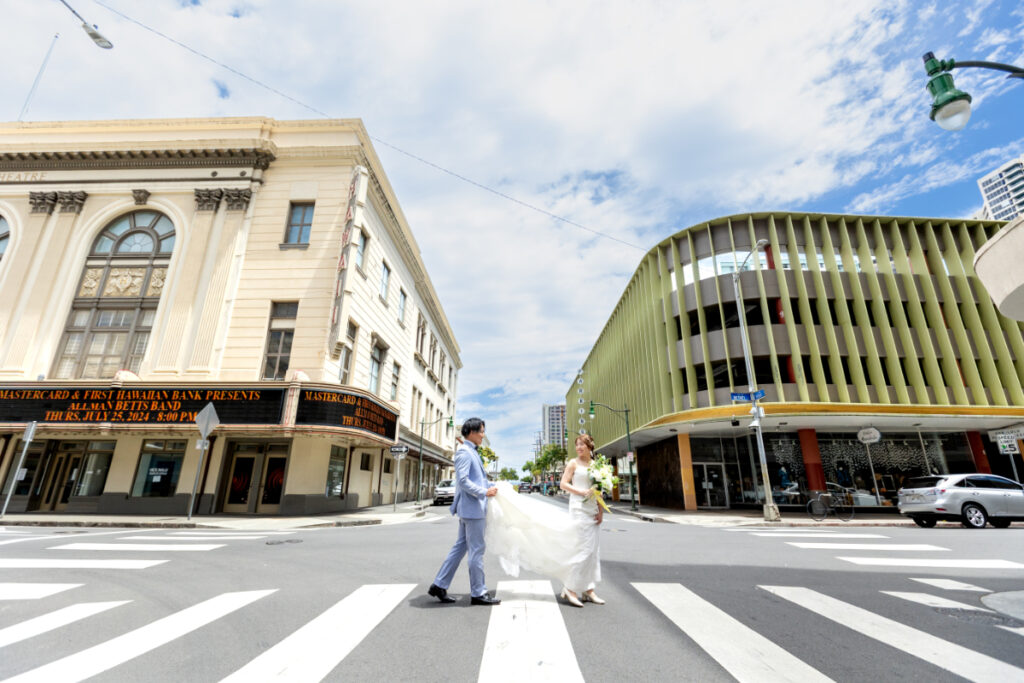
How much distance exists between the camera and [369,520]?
15.4m

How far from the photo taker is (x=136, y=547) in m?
8.05

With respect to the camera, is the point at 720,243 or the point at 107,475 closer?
the point at 107,475

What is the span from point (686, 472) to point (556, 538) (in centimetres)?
2131

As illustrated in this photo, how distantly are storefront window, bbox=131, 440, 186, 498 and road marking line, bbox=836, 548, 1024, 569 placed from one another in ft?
69.4

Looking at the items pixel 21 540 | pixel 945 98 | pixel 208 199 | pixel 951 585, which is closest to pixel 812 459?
pixel 951 585

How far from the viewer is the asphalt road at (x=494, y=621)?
301 centimetres

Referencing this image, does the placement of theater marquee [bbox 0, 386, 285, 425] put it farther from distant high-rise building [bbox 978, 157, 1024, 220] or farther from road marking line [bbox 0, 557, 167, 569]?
distant high-rise building [bbox 978, 157, 1024, 220]

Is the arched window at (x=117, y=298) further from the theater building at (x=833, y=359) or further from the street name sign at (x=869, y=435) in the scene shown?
the street name sign at (x=869, y=435)

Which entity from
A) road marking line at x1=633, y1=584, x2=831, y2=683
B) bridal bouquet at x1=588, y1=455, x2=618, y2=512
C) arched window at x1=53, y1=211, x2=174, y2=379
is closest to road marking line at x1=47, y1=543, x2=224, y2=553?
bridal bouquet at x1=588, y1=455, x2=618, y2=512

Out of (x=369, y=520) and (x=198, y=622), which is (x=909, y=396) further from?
(x=198, y=622)

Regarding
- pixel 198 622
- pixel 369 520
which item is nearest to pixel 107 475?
pixel 369 520

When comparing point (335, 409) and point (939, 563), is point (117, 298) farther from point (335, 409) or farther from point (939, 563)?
point (939, 563)

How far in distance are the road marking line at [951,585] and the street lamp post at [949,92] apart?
5.69 meters

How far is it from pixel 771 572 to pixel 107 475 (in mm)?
22302
